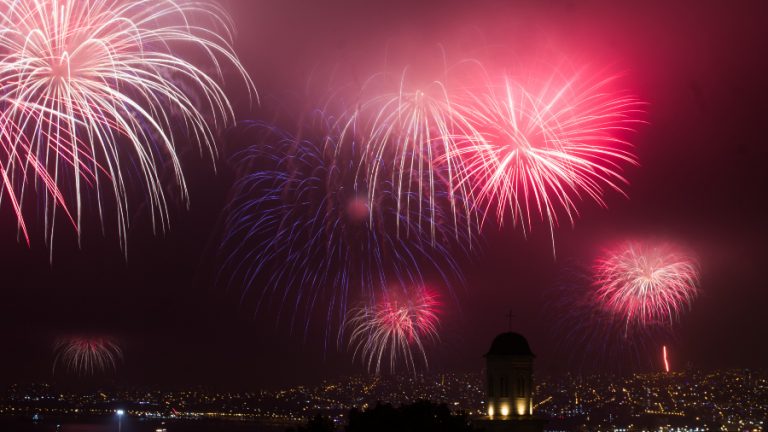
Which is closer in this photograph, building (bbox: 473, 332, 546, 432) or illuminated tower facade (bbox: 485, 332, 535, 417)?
building (bbox: 473, 332, 546, 432)

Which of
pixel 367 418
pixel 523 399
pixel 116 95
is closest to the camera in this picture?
pixel 116 95

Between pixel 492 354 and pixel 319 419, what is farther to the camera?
pixel 492 354

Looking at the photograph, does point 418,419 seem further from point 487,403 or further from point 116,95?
point 116,95

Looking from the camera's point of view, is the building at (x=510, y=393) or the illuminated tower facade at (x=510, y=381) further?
the illuminated tower facade at (x=510, y=381)

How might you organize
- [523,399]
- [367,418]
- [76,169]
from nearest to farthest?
[76,169]
[367,418]
[523,399]

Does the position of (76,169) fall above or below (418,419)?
above

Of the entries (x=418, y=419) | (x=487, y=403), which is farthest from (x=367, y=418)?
(x=487, y=403)

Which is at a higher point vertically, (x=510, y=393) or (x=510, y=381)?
(x=510, y=381)

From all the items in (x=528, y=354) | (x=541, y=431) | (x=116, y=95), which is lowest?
(x=541, y=431)
